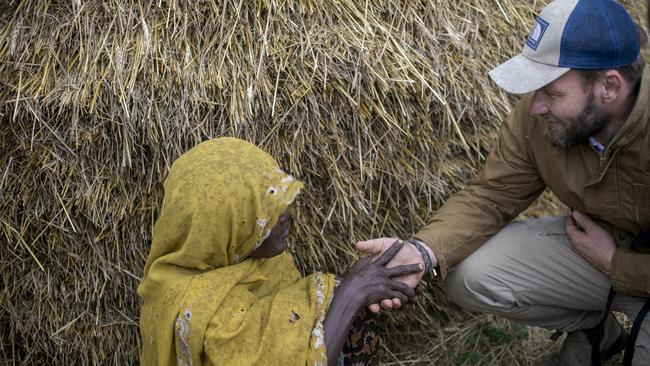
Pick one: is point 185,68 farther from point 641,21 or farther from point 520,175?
point 641,21

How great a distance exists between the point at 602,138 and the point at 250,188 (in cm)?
137

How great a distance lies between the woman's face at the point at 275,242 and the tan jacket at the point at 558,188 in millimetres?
737

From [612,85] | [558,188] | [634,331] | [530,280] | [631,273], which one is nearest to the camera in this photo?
[612,85]

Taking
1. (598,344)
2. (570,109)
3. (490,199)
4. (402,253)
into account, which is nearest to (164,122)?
(402,253)

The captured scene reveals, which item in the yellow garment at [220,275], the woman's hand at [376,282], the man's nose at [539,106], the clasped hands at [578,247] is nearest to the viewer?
the yellow garment at [220,275]

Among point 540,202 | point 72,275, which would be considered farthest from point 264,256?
point 540,202

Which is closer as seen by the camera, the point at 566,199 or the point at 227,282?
the point at 227,282

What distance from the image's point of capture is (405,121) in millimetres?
3717

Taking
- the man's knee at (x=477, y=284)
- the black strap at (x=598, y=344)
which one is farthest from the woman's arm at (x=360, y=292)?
the black strap at (x=598, y=344)

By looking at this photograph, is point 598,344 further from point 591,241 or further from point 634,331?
point 591,241

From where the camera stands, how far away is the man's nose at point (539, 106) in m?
3.25

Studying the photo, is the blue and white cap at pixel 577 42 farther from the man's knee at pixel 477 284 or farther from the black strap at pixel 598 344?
the black strap at pixel 598 344

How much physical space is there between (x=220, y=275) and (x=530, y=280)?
4.62 feet

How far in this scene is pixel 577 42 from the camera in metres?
3.13
